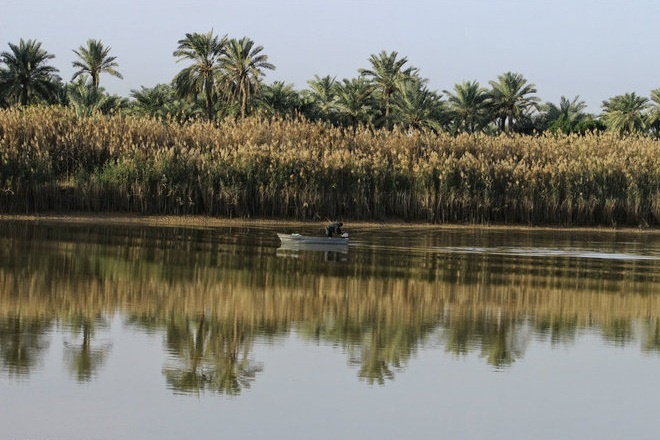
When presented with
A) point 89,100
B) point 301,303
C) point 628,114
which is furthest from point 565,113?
point 301,303

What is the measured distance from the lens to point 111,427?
10.8 meters

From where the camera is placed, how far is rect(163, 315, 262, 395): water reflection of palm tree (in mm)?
12844

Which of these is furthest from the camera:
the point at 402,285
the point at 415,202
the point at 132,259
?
the point at 415,202

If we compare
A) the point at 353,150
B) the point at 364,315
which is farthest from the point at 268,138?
the point at 364,315

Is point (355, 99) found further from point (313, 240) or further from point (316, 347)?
point (316, 347)

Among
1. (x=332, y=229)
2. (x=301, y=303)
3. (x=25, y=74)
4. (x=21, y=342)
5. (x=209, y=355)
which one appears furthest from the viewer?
(x=25, y=74)

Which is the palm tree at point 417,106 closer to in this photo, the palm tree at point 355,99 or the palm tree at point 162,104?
the palm tree at point 355,99

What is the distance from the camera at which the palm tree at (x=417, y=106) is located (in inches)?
2832

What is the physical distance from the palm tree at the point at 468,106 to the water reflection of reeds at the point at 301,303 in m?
47.5

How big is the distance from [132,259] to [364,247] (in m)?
9.13

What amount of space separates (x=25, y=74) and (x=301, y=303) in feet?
180

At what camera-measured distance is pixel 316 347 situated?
15.5 meters

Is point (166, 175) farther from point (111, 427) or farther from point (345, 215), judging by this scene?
point (111, 427)

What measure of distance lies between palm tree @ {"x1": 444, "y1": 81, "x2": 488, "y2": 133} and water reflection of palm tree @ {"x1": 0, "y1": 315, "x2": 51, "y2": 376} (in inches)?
2436
